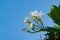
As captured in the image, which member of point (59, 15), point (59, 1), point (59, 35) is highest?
point (59, 1)

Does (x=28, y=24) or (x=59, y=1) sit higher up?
(x=59, y=1)

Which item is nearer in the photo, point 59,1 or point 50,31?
point 50,31

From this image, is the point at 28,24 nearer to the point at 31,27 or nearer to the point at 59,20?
the point at 31,27

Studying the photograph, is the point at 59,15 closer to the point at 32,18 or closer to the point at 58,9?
the point at 58,9

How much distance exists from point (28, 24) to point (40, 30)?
26 cm

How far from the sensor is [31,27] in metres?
3.74

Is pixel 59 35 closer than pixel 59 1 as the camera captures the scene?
Yes

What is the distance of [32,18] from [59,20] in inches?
17.0

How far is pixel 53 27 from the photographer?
3.65 m

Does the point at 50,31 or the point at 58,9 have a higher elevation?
the point at 58,9

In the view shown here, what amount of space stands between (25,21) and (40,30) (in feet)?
1.07

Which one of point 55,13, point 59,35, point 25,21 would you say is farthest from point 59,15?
point 25,21

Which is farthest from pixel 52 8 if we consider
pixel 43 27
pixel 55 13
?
pixel 43 27

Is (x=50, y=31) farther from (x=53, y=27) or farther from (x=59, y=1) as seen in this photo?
(x=59, y=1)
